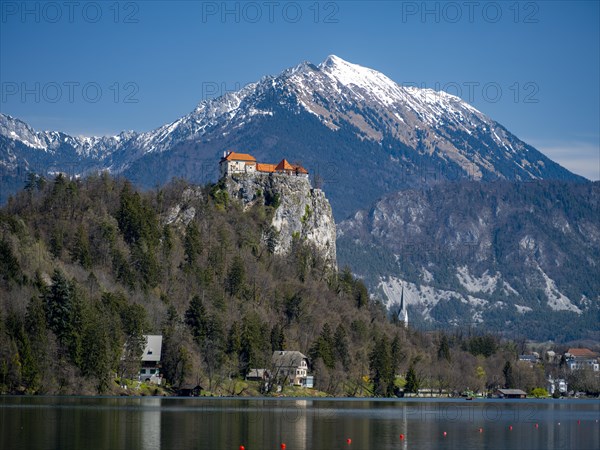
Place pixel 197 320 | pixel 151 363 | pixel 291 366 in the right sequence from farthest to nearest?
pixel 291 366
pixel 197 320
pixel 151 363

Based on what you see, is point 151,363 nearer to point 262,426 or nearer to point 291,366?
point 291,366

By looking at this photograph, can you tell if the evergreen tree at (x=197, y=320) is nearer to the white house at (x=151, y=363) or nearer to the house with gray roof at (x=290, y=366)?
the white house at (x=151, y=363)

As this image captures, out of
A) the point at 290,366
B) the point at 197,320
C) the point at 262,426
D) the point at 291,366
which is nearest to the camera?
the point at 262,426

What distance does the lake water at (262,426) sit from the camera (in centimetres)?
9331

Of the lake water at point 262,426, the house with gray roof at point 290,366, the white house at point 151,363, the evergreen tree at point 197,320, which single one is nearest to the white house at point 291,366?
the house with gray roof at point 290,366

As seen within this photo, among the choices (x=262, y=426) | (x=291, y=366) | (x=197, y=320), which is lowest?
(x=262, y=426)

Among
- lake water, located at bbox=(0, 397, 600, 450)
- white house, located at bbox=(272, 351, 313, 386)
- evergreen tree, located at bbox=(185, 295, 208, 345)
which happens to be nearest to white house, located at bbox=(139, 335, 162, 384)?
evergreen tree, located at bbox=(185, 295, 208, 345)

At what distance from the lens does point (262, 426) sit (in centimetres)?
11050

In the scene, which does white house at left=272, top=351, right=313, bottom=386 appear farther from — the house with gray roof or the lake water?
the lake water

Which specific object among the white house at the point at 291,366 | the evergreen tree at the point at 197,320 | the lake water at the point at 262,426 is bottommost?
the lake water at the point at 262,426

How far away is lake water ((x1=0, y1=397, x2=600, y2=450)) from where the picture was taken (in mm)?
93312

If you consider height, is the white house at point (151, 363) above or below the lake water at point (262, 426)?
above

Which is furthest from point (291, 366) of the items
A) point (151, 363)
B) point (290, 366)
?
point (151, 363)

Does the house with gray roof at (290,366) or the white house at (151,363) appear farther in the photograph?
the house with gray roof at (290,366)
